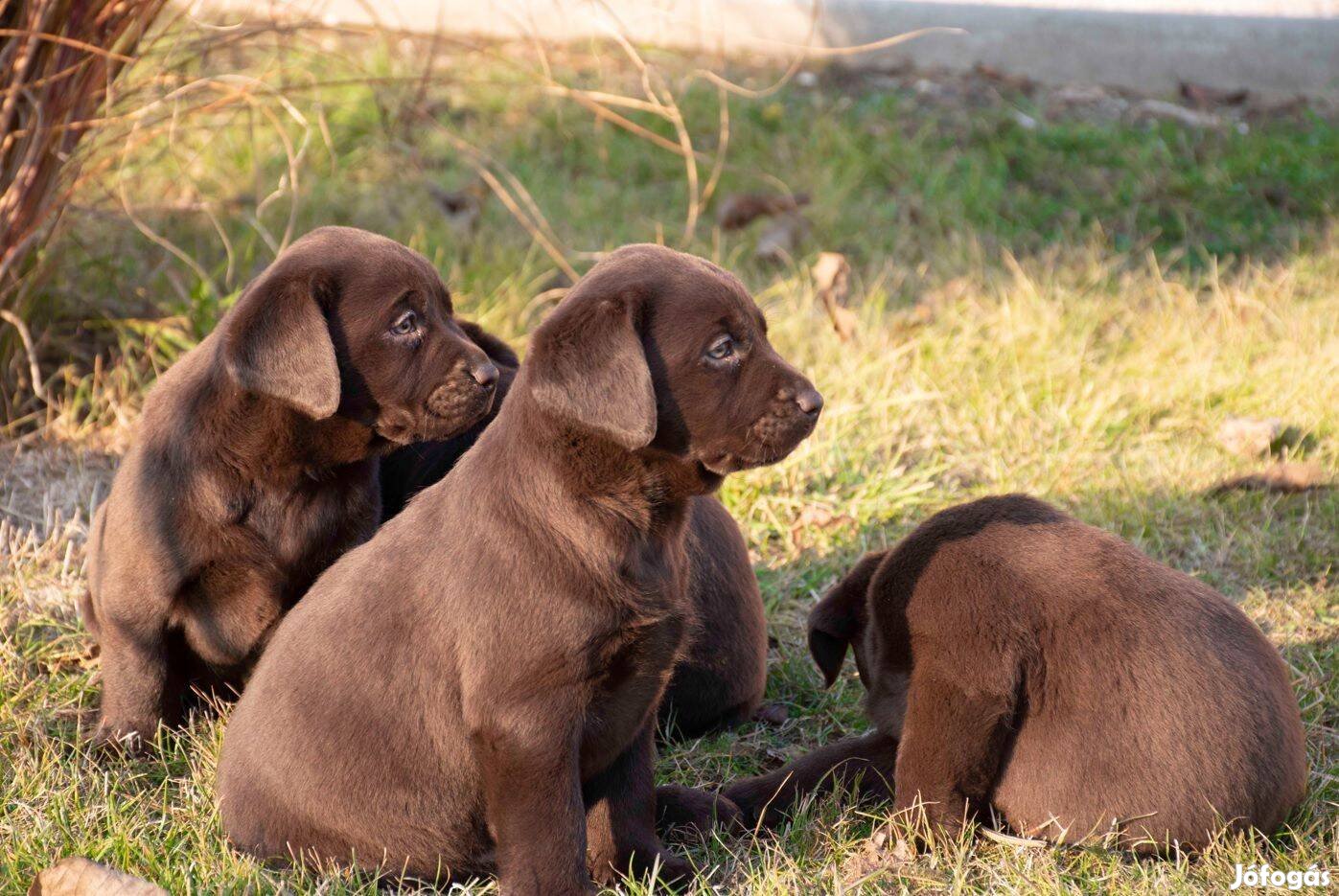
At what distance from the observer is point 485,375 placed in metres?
3.60

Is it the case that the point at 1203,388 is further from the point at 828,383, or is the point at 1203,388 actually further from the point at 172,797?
the point at 172,797

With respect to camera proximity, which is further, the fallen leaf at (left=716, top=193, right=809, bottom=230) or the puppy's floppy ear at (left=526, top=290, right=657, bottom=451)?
the fallen leaf at (left=716, top=193, right=809, bottom=230)

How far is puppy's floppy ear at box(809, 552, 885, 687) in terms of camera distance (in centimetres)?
383

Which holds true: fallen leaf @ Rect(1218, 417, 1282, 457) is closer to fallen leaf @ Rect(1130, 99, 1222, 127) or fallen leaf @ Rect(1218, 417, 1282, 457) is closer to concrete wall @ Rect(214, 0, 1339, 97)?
fallen leaf @ Rect(1130, 99, 1222, 127)

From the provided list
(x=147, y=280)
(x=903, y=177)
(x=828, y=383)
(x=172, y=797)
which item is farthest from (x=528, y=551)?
(x=903, y=177)

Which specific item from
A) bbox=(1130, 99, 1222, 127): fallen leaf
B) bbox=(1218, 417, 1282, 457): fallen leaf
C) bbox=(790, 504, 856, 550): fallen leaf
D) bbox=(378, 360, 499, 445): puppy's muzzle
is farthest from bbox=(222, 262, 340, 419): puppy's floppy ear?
bbox=(1130, 99, 1222, 127): fallen leaf

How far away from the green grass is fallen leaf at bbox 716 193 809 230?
138mm

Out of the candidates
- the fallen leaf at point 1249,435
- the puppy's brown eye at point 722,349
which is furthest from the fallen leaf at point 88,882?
the fallen leaf at point 1249,435

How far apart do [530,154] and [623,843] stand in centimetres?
590

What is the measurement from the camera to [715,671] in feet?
12.7

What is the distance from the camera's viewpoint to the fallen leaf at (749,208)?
7797mm

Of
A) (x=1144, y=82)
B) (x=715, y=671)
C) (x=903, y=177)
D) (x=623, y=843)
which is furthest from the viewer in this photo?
(x=1144, y=82)

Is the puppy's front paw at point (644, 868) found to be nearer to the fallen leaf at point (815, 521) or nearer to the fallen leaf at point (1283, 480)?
the fallen leaf at point (815, 521)

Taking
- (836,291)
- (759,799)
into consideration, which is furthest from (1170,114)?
(759,799)
